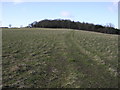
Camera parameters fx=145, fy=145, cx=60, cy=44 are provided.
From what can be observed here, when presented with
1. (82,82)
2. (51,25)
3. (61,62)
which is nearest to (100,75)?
(82,82)

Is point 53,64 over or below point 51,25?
below

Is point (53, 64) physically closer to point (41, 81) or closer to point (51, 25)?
point (41, 81)

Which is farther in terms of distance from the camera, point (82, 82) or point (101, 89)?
point (82, 82)

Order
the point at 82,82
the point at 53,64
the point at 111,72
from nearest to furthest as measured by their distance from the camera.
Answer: the point at 82,82
the point at 111,72
the point at 53,64

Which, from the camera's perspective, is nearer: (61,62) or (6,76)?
(6,76)

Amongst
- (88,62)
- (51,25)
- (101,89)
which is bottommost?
(101,89)

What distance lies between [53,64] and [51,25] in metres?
92.9

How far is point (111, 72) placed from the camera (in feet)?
34.6

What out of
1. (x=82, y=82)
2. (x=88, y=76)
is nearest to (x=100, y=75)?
(x=88, y=76)

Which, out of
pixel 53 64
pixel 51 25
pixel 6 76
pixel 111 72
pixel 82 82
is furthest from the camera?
pixel 51 25

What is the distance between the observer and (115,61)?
13383mm

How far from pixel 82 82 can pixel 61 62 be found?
416 cm

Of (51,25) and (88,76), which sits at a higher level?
(51,25)

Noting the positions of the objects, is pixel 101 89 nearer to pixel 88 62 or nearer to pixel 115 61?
pixel 88 62
